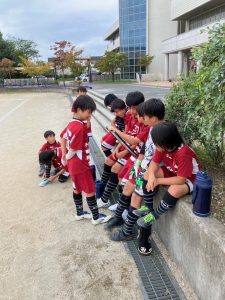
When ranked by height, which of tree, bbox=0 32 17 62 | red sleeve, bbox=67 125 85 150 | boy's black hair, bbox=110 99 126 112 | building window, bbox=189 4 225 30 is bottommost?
red sleeve, bbox=67 125 85 150

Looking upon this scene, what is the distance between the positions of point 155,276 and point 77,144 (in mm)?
1511

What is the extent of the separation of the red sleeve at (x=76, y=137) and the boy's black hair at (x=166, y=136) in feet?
3.08

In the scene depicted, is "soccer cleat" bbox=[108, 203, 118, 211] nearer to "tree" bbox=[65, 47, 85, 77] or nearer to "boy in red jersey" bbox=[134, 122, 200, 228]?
"boy in red jersey" bbox=[134, 122, 200, 228]

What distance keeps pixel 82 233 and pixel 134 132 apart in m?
1.29

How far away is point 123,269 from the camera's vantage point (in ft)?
8.65

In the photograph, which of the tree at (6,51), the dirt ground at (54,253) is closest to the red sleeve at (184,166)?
the dirt ground at (54,253)

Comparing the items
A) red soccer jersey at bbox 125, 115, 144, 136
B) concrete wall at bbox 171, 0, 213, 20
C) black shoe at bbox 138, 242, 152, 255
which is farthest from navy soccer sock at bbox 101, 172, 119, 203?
concrete wall at bbox 171, 0, 213, 20

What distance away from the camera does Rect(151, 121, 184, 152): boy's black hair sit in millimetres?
2461

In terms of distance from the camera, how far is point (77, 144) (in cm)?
316

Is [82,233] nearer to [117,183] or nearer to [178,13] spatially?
[117,183]

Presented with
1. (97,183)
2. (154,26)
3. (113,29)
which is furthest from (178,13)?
(97,183)

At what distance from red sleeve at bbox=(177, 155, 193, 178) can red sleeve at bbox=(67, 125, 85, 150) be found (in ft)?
3.72

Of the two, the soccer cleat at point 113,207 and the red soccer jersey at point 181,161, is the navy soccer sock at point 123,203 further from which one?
the red soccer jersey at point 181,161

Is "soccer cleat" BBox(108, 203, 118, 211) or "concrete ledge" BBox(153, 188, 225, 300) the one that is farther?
"soccer cleat" BBox(108, 203, 118, 211)
